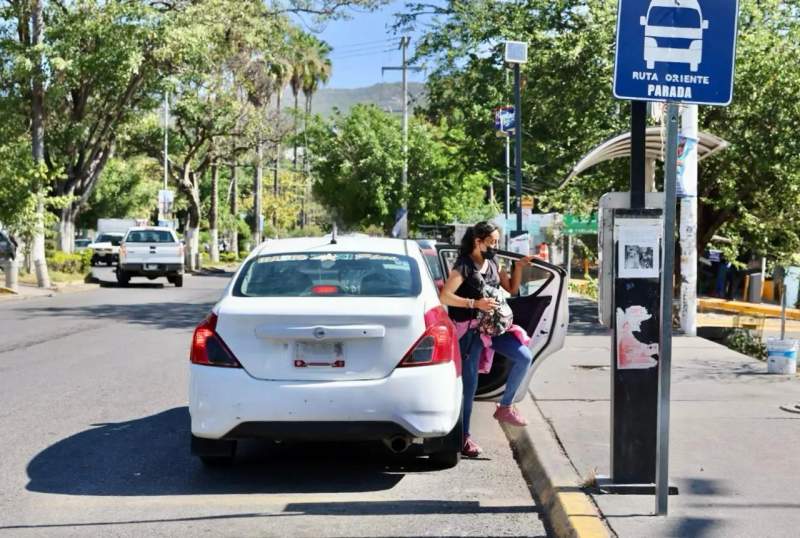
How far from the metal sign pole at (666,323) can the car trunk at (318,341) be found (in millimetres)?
1635

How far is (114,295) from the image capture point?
27531 mm

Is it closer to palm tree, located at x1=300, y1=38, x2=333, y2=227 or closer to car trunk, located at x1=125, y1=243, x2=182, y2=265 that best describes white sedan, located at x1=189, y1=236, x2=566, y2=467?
car trunk, located at x1=125, y1=243, x2=182, y2=265

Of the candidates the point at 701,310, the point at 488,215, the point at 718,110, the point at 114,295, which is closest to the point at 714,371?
the point at 718,110

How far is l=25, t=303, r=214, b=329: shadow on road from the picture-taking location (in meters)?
19.1

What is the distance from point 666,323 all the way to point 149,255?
27.6 meters

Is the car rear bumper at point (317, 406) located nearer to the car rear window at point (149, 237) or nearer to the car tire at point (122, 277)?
the car rear window at point (149, 237)

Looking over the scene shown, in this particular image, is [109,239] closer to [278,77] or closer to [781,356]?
[278,77]

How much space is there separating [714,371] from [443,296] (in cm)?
549

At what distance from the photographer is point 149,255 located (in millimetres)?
31734

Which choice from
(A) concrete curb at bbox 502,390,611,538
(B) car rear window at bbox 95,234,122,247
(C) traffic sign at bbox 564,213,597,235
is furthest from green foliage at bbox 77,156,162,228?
(A) concrete curb at bbox 502,390,611,538

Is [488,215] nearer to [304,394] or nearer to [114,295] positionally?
[114,295]

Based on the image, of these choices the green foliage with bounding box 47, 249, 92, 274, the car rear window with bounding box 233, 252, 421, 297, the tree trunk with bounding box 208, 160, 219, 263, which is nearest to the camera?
the car rear window with bounding box 233, 252, 421, 297

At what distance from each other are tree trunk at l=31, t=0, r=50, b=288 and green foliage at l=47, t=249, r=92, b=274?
15.2ft

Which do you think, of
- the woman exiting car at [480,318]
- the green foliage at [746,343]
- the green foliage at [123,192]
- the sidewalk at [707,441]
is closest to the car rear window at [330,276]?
the woman exiting car at [480,318]
